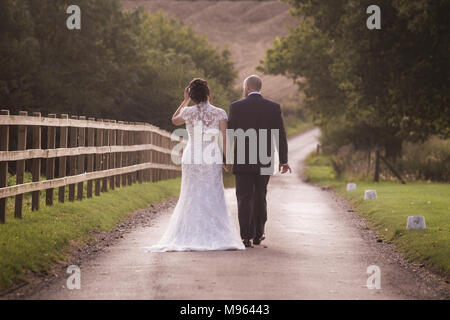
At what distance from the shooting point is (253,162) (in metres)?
12.0

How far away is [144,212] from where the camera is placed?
57.3 feet

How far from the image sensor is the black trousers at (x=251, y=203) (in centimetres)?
1201

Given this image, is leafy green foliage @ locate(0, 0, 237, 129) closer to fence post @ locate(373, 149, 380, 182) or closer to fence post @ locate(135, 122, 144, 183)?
fence post @ locate(373, 149, 380, 182)

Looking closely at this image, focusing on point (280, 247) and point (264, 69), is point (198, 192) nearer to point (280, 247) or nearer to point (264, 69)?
point (280, 247)

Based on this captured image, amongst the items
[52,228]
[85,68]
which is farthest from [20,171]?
[85,68]

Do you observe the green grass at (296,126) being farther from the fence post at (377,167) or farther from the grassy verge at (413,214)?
the grassy verge at (413,214)

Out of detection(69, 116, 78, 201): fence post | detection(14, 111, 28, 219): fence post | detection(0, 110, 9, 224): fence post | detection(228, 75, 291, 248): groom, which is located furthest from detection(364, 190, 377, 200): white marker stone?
detection(0, 110, 9, 224): fence post

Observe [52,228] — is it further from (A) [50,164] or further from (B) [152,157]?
(B) [152,157]

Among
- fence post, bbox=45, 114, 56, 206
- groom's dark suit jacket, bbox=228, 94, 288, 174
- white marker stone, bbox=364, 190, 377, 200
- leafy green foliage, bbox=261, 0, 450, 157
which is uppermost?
leafy green foliage, bbox=261, 0, 450, 157

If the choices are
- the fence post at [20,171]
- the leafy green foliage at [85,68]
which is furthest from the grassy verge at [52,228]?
the leafy green foliage at [85,68]

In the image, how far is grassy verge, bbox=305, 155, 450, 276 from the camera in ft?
36.7

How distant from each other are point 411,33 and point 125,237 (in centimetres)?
1760

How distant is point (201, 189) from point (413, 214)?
18.5ft

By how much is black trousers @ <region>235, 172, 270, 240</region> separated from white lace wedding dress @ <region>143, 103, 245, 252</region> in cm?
19
